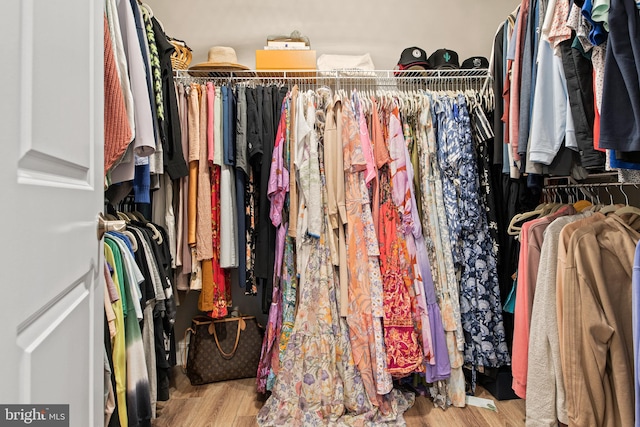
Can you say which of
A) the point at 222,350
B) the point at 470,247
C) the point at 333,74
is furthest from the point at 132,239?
the point at 470,247

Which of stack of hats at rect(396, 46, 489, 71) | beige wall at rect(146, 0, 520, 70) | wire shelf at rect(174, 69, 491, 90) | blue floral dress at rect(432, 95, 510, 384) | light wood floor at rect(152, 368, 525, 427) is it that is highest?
beige wall at rect(146, 0, 520, 70)

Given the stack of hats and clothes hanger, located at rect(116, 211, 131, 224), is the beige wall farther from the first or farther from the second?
clothes hanger, located at rect(116, 211, 131, 224)

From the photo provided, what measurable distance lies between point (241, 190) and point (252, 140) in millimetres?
275

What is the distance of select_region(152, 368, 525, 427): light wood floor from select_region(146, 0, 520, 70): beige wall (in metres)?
2.06

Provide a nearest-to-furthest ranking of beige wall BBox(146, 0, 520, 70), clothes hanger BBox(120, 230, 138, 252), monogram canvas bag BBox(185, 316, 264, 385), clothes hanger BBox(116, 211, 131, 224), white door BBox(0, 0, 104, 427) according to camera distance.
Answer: white door BBox(0, 0, 104, 427) < clothes hanger BBox(120, 230, 138, 252) < clothes hanger BBox(116, 211, 131, 224) < monogram canvas bag BBox(185, 316, 264, 385) < beige wall BBox(146, 0, 520, 70)

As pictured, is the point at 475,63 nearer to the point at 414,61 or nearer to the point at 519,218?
the point at 414,61

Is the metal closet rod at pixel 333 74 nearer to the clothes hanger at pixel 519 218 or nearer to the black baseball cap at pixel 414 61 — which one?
the black baseball cap at pixel 414 61

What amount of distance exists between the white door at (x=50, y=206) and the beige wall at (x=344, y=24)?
6.34 feet

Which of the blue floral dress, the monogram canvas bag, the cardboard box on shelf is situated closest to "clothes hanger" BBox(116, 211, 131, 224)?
the monogram canvas bag

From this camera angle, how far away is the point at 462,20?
103 inches

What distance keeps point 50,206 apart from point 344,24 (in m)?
2.49

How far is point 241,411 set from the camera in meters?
1.91

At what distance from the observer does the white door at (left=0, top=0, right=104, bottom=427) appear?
421 millimetres

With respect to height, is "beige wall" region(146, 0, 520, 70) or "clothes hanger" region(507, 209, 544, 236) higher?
"beige wall" region(146, 0, 520, 70)
